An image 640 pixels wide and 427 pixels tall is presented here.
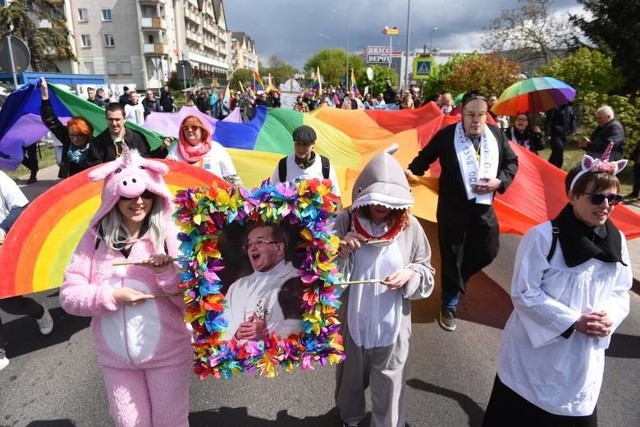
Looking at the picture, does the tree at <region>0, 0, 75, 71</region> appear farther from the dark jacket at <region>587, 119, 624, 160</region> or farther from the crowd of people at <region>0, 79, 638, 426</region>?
the crowd of people at <region>0, 79, 638, 426</region>

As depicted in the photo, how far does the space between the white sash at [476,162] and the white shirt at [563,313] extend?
1605 mm

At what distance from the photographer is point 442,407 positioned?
3146mm

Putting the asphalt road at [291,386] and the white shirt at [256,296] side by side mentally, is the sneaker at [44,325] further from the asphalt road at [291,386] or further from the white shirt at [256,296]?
the white shirt at [256,296]

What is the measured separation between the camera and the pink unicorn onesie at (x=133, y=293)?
2.07 m

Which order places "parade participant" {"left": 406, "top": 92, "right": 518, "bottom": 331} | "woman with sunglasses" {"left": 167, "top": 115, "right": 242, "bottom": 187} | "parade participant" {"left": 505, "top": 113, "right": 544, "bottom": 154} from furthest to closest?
"parade participant" {"left": 505, "top": 113, "right": 544, "bottom": 154}
"woman with sunglasses" {"left": 167, "top": 115, "right": 242, "bottom": 187}
"parade participant" {"left": 406, "top": 92, "right": 518, "bottom": 331}

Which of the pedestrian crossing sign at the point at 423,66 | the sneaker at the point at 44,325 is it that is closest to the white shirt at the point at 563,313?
the sneaker at the point at 44,325

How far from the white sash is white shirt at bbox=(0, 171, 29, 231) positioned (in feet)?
11.7

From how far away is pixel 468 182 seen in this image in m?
3.77

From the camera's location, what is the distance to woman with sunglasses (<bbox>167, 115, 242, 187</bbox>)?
4.40m

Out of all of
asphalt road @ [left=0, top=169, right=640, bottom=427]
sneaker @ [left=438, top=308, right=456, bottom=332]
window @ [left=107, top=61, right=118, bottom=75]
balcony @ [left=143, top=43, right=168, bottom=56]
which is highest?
balcony @ [left=143, top=43, right=168, bottom=56]

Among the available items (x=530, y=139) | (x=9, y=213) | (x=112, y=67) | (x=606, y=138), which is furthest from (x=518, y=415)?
(x=112, y=67)

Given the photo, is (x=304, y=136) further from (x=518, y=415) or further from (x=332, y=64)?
(x=332, y=64)

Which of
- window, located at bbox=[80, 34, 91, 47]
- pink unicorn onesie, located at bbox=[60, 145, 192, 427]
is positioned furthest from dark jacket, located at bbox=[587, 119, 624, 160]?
window, located at bbox=[80, 34, 91, 47]

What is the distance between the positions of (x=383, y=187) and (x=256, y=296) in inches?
32.0
